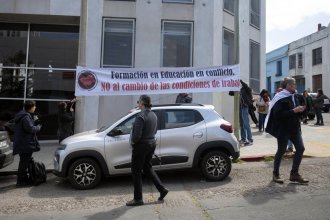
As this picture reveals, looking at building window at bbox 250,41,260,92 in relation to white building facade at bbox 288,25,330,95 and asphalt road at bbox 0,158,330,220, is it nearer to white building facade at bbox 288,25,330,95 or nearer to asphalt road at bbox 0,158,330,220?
asphalt road at bbox 0,158,330,220

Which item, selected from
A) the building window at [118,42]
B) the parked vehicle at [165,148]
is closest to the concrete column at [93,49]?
the building window at [118,42]

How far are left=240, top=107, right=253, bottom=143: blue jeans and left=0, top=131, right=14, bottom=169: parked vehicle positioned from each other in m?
6.70

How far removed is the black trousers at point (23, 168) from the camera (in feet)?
28.1

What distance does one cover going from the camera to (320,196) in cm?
697

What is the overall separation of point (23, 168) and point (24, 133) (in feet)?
2.44

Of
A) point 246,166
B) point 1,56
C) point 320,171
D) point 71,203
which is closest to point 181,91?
point 246,166

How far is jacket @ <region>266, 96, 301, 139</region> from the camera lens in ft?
25.7

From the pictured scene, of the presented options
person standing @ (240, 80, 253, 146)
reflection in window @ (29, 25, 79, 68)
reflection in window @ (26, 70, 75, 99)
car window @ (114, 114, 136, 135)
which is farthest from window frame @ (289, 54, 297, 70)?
car window @ (114, 114, 136, 135)

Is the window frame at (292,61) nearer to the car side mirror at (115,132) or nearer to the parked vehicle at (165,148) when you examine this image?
the parked vehicle at (165,148)

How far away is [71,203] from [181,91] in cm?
507

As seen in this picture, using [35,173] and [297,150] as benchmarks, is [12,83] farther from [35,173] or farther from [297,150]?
[297,150]

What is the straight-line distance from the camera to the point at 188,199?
7.09m

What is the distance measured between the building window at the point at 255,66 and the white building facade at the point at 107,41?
9.70ft

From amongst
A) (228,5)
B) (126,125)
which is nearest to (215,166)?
(126,125)
